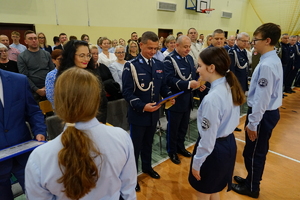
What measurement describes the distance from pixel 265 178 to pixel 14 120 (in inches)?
110

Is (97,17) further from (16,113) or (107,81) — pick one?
(16,113)

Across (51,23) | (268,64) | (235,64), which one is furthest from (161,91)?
(51,23)

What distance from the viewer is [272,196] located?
2.18m

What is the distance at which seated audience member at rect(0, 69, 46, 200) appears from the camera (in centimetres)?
139

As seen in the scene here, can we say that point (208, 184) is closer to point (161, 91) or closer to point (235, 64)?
point (161, 91)

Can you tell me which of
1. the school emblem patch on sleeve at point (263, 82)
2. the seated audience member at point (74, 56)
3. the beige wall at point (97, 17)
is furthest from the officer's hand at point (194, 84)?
the beige wall at point (97, 17)

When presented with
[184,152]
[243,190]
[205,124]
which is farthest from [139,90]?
[243,190]

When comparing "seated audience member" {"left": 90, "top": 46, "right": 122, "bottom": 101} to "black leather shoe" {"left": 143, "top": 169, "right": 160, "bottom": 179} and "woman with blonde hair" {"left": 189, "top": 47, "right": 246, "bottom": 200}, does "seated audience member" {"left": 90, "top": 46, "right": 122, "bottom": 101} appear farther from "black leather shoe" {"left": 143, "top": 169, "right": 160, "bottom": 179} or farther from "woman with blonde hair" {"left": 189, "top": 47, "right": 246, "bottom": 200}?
"woman with blonde hair" {"left": 189, "top": 47, "right": 246, "bottom": 200}

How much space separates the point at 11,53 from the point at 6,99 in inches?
133

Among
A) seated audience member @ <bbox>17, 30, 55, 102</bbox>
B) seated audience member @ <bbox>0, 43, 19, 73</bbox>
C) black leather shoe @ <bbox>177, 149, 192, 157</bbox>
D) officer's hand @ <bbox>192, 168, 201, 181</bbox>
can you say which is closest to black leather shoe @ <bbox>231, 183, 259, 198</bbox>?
black leather shoe @ <bbox>177, 149, 192, 157</bbox>

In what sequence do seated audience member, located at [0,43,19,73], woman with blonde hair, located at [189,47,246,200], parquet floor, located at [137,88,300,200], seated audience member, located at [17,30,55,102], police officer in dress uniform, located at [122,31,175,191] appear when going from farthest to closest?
seated audience member, located at [17,30,55,102]
seated audience member, located at [0,43,19,73]
parquet floor, located at [137,88,300,200]
police officer in dress uniform, located at [122,31,175,191]
woman with blonde hair, located at [189,47,246,200]

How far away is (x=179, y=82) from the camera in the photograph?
2.51m

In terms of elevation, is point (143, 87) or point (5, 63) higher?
point (5, 63)

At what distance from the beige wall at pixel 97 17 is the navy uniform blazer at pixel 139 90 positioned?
4.99 meters
